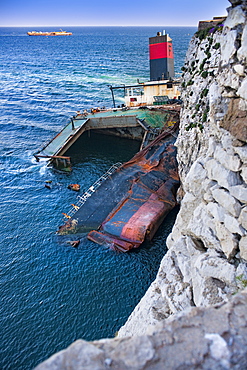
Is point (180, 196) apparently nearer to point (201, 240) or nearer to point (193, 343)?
point (201, 240)

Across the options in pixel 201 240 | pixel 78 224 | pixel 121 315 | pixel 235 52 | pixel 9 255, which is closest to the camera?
pixel 235 52

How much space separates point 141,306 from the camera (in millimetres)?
20969

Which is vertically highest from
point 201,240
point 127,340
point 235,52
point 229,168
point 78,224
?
point 235,52

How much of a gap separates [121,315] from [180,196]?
18872 mm

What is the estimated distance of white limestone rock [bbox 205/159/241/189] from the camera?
52.2 ft

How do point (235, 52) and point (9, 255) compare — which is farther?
point (9, 255)

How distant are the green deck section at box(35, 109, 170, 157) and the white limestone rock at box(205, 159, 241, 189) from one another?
148ft

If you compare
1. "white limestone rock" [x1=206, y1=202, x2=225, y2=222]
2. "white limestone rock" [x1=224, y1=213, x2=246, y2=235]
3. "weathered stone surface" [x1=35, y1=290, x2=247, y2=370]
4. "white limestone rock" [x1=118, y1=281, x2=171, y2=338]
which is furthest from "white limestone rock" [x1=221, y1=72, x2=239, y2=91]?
"white limestone rock" [x1=118, y1=281, x2=171, y2=338]

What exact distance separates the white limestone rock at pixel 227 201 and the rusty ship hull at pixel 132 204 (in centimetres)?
2099

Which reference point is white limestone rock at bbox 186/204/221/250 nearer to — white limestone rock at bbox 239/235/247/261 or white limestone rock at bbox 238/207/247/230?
white limestone rock at bbox 239/235/247/261

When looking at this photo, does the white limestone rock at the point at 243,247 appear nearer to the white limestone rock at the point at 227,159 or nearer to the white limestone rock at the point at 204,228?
the white limestone rock at the point at 204,228

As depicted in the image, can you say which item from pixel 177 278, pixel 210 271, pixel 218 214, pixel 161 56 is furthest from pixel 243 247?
pixel 161 56

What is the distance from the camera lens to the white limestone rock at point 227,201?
51.0ft

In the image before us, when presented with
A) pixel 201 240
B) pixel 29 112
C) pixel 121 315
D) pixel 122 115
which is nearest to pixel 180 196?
pixel 121 315
